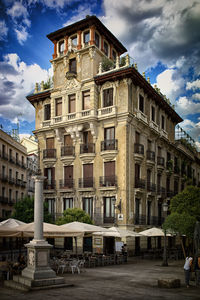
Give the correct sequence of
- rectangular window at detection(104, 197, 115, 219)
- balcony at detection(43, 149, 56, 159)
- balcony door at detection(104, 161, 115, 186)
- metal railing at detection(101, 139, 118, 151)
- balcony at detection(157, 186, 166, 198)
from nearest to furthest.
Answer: rectangular window at detection(104, 197, 115, 219) → balcony door at detection(104, 161, 115, 186) → metal railing at detection(101, 139, 118, 151) → balcony at detection(43, 149, 56, 159) → balcony at detection(157, 186, 166, 198)

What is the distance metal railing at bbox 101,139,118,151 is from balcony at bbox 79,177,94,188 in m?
3.23

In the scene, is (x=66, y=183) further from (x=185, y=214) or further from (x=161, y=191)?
(x=185, y=214)

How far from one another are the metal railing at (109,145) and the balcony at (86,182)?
3.23 m

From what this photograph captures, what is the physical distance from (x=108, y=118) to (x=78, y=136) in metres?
3.72

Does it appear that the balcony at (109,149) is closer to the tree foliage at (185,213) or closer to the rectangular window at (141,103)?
the rectangular window at (141,103)

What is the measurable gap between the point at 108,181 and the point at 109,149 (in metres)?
3.03

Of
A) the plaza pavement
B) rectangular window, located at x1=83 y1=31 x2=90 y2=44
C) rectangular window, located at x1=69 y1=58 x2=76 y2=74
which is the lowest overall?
the plaza pavement

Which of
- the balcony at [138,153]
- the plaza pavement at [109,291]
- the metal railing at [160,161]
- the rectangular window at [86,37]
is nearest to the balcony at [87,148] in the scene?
the balcony at [138,153]

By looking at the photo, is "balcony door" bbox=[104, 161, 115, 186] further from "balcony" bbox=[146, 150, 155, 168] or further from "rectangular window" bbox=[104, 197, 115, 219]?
"balcony" bbox=[146, 150, 155, 168]

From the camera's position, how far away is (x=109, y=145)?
1308 inches

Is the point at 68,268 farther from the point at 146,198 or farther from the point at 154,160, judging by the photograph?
the point at 154,160

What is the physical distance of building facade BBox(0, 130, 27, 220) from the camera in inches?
1668

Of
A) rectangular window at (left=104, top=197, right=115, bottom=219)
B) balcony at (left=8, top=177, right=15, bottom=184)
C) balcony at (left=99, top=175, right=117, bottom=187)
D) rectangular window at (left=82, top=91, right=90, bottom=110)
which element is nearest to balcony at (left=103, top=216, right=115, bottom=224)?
rectangular window at (left=104, top=197, right=115, bottom=219)

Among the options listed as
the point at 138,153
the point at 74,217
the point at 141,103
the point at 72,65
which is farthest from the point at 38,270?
the point at 72,65
